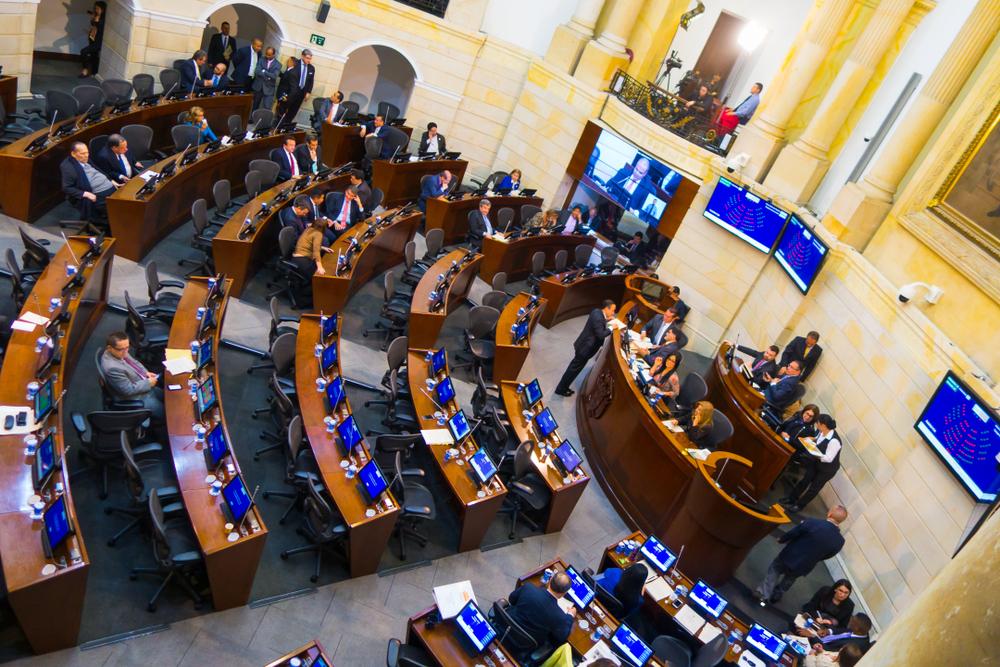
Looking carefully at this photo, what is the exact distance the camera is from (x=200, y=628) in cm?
593

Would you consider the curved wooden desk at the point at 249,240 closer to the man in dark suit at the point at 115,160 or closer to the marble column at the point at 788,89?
the man in dark suit at the point at 115,160

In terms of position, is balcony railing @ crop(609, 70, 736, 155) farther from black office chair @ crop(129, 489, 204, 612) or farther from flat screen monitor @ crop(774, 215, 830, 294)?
black office chair @ crop(129, 489, 204, 612)

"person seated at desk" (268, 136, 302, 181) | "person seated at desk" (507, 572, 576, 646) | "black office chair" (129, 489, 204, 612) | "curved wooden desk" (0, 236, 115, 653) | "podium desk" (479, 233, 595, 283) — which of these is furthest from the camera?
"podium desk" (479, 233, 595, 283)

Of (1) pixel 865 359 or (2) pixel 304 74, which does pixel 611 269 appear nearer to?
(1) pixel 865 359

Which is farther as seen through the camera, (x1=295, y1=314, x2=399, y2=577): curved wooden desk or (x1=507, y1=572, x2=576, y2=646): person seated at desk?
(x1=295, y1=314, x2=399, y2=577): curved wooden desk

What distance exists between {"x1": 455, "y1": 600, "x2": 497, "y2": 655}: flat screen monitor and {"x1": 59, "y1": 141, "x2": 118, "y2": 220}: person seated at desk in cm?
721

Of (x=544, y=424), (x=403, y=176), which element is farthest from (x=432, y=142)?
(x=544, y=424)

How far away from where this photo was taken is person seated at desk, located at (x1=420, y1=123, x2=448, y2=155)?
15172mm

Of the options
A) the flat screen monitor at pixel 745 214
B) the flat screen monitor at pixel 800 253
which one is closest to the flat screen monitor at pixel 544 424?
the flat screen monitor at pixel 800 253

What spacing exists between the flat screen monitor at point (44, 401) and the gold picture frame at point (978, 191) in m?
9.59

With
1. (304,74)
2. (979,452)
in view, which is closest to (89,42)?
(304,74)

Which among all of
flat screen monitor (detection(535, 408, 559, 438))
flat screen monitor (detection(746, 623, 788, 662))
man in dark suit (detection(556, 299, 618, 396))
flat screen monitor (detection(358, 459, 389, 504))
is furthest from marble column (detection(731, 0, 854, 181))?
flat screen monitor (detection(358, 459, 389, 504))

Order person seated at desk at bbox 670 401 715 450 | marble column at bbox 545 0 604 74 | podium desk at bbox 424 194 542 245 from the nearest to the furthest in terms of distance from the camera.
Result: person seated at desk at bbox 670 401 715 450
podium desk at bbox 424 194 542 245
marble column at bbox 545 0 604 74

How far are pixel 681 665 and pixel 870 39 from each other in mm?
10027
